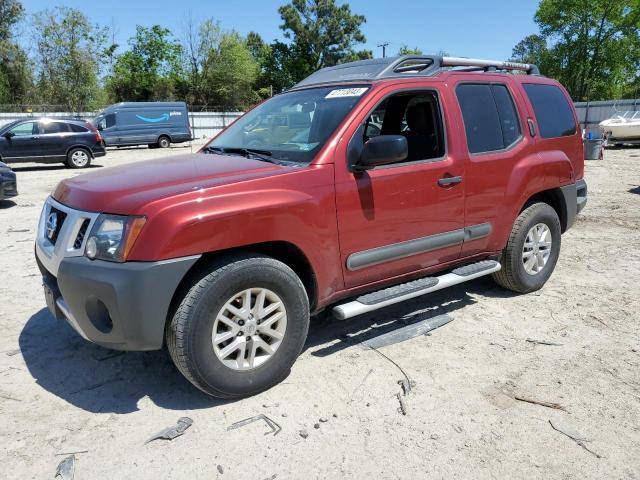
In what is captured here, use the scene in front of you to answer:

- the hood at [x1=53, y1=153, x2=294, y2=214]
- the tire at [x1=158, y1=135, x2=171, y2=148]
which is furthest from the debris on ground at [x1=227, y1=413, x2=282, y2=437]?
the tire at [x1=158, y1=135, x2=171, y2=148]

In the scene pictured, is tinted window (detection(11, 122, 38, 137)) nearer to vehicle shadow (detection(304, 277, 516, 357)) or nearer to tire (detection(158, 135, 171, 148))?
tire (detection(158, 135, 171, 148))

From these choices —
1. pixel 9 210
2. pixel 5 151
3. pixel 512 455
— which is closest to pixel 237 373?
pixel 512 455

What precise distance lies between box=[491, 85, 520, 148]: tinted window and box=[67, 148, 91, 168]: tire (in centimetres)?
1533

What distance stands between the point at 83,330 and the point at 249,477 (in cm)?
123

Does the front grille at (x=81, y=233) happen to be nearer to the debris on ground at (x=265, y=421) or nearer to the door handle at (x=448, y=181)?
the debris on ground at (x=265, y=421)

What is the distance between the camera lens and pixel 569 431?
9.14ft

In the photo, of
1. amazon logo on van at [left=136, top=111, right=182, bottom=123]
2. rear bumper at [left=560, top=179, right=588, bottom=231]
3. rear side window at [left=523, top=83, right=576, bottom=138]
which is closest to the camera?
rear side window at [left=523, top=83, right=576, bottom=138]

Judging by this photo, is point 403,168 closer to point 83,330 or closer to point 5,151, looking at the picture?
point 83,330

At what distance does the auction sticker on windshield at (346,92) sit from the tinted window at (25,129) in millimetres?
15133

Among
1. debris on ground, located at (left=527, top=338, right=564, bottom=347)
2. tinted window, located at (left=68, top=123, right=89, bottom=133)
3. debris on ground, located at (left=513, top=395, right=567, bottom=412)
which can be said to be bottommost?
debris on ground, located at (left=513, top=395, right=567, bottom=412)

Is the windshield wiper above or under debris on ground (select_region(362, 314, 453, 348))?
above

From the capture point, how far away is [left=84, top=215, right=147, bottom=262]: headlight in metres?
2.66

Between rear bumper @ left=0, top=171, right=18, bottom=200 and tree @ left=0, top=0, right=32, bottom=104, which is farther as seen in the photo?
tree @ left=0, top=0, right=32, bottom=104

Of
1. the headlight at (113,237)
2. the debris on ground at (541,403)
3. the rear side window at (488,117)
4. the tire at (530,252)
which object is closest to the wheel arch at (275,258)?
the headlight at (113,237)
